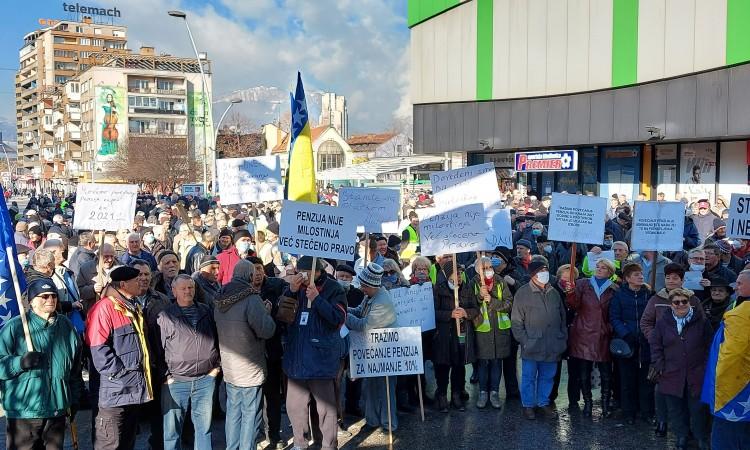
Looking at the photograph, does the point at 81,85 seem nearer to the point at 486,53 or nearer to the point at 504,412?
the point at 486,53

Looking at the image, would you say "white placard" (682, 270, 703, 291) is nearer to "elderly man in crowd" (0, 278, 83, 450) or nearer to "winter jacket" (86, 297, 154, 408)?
"winter jacket" (86, 297, 154, 408)

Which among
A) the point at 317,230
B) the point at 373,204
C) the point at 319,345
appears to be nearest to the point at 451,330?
the point at 319,345

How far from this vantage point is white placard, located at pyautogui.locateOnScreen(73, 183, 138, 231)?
8922 mm

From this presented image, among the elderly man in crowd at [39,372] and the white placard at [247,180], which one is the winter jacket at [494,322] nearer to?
the white placard at [247,180]

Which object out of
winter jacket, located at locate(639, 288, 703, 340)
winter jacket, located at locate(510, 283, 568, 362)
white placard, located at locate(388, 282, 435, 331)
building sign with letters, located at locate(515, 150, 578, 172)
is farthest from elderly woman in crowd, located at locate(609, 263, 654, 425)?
building sign with letters, located at locate(515, 150, 578, 172)

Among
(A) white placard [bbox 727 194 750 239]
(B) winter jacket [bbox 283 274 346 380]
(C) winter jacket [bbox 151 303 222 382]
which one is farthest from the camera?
(A) white placard [bbox 727 194 750 239]

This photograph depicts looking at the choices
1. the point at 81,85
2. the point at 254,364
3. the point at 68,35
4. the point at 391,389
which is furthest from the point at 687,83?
the point at 68,35

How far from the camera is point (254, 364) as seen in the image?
632 cm

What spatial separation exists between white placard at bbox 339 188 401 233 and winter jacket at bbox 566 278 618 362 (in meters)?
3.58

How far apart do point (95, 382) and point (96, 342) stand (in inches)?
31.4

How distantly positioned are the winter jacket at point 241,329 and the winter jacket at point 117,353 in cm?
72

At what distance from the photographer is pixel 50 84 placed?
122 m

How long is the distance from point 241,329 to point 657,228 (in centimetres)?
549

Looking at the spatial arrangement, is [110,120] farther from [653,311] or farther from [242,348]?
[653,311]
